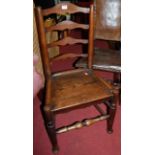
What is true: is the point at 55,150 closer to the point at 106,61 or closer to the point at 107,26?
the point at 106,61

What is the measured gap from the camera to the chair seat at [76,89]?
122cm

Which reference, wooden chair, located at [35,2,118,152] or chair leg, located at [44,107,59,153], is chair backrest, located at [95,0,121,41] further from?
chair leg, located at [44,107,59,153]

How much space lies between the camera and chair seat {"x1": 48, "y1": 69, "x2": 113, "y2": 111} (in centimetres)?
122

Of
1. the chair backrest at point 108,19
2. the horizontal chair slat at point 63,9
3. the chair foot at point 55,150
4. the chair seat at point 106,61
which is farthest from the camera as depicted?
the chair backrest at point 108,19

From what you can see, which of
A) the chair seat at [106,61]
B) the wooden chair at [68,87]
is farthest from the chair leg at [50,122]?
the chair seat at [106,61]

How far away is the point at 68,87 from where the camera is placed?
4.41 ft

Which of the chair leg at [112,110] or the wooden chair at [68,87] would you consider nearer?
the wooden chair at [68,87]

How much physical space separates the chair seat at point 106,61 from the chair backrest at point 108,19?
0.43 feet

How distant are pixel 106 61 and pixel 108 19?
355 mm

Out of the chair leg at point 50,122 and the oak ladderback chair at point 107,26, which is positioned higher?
the oak ladderback chair at point 107,26

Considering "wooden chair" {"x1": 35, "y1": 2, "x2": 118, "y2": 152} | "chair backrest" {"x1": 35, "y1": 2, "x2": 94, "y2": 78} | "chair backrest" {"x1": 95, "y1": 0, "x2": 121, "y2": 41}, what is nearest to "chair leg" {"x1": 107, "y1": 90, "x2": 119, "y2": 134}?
"wooden chair" {"x1": 35, "y1": 2, "x2": 118, "y2": 152}

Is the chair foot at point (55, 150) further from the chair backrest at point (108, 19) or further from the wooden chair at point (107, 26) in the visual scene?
the chair backrest at point (108, 19)
